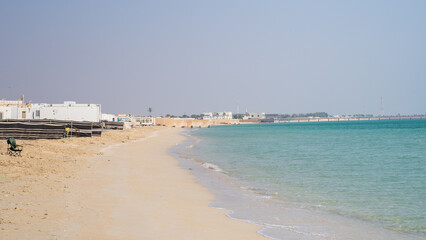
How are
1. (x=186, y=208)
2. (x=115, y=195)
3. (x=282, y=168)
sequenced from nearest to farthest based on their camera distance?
(x=186, y=208) → (x=115, y=195) → (x=282, y=168)

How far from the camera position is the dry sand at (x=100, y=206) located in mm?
7922

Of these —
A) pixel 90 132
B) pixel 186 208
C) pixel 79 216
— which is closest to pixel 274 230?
pixel 186 208

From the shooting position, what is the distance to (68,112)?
187 feet

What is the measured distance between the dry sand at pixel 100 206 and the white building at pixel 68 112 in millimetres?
41380

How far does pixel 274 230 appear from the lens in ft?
30.6

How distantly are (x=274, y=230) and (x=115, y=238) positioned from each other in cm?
371

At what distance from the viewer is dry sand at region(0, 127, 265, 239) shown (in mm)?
7922

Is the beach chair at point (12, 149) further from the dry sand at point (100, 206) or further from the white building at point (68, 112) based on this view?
the white building at point (68, 112)

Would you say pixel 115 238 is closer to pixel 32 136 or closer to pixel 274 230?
pixel 274 230

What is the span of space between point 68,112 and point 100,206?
50039 mm

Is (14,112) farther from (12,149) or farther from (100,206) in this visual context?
(100,206)

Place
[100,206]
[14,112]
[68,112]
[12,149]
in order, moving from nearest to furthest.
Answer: [100,206]
[12,149]
[14,112]
[68,112]

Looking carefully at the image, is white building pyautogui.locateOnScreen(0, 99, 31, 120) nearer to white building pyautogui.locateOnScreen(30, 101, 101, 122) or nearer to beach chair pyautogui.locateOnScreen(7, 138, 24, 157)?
white building pyautogui.locateOnScreen(30, 101, 101, 122)

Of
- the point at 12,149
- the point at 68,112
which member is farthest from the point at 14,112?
the point at 12,149
